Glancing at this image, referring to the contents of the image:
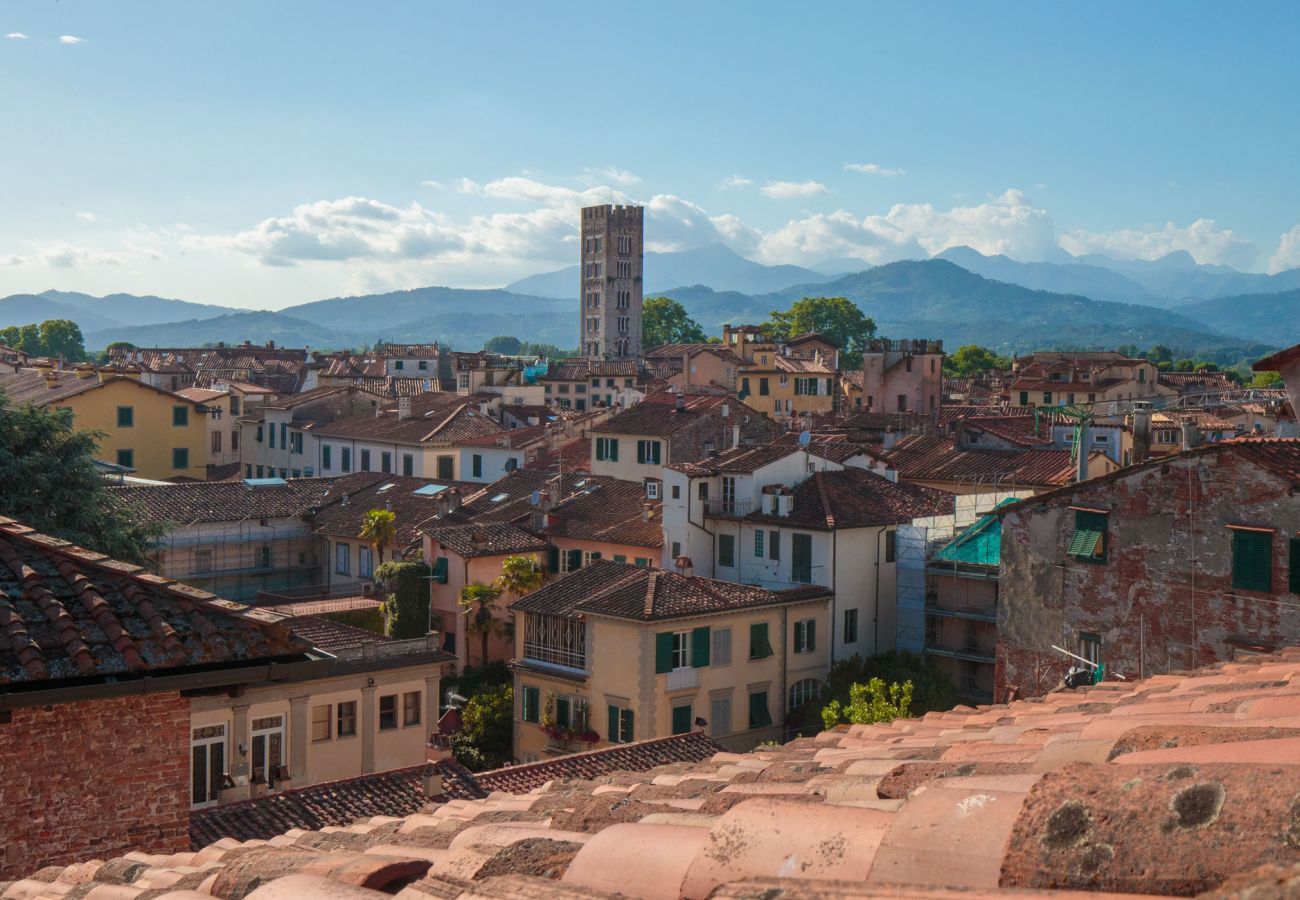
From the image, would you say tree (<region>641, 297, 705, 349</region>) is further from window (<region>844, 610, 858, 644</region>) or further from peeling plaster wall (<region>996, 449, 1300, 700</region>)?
peeling plaster wall (<region>996, 449, 1300, 700</region>)

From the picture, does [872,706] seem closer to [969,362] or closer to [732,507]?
[732,507]

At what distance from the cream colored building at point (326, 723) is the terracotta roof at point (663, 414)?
84.7ft

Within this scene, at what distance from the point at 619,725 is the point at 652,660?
185 cm

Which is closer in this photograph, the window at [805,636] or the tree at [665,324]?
the window at [805,636]

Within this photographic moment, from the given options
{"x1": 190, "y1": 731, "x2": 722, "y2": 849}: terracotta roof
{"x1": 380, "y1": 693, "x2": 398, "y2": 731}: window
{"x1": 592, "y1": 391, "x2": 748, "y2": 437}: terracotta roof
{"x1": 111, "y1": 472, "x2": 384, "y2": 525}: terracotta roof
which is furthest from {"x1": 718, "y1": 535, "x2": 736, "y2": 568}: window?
{"x1": 111, "y1": 472, "x2": 384, "y2": 525}: terracotta roof

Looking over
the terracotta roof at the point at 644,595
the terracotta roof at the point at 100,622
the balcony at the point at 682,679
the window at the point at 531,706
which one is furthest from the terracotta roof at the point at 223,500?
the terracotta roof at the point at 100,622

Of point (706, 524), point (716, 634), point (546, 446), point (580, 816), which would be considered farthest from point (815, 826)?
point (546, 446)

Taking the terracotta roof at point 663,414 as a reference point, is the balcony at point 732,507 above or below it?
below

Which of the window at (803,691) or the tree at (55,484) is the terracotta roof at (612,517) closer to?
the window at (803,691)

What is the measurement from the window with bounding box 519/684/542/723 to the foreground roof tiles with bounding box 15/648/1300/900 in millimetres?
27774

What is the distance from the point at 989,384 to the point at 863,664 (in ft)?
245

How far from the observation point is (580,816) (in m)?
5.19

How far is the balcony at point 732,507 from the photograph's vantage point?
4059 centimetres

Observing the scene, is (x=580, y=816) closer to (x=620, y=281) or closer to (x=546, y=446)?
(x=546, y=446)
